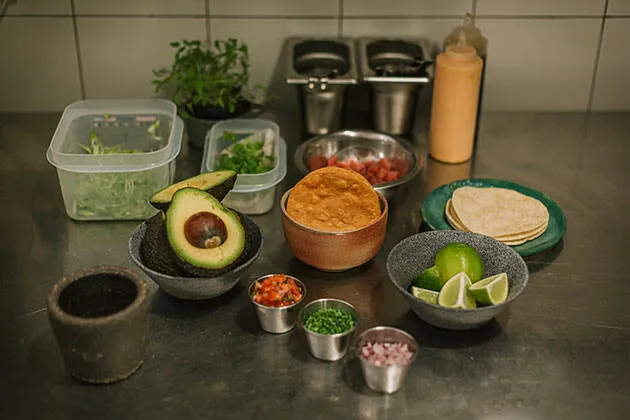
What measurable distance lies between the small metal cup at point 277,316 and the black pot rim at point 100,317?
7.4 inches

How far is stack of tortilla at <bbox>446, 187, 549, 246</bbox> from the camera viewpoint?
1530 millimetres

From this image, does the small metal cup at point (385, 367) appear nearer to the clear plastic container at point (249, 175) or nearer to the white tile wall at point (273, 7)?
the clear plastic container at point (249, 175)

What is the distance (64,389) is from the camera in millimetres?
1232

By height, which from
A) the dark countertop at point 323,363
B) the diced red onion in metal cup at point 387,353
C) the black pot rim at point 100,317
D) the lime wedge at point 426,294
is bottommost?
the dark countertop at point 323,363

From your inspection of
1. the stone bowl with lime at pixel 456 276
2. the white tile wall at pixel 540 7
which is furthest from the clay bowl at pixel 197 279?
the white tile wall at pixel 540 7

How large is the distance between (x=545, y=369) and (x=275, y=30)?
1.06m

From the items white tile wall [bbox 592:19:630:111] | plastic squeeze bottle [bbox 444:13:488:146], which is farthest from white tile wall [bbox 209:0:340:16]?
white tile wall [bbox 592:19:630:111]

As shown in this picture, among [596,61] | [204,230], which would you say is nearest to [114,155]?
[204,230]

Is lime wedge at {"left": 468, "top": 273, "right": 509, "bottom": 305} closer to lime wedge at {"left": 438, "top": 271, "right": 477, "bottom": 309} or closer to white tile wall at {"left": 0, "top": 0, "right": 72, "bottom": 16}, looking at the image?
lime wedge at {"left": 438, "top": 271, "right": 477, "bottom": 309}

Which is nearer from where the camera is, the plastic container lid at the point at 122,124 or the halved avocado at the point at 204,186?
the halved avocado at the point at 204,186

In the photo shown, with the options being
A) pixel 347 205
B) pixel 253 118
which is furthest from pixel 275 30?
pixel 347 205

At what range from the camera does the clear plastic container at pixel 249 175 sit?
1.62 m

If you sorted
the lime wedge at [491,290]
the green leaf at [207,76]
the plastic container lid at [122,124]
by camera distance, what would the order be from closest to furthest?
the lime wedge at [491,290] < the plastic container lid at [122,124] < the green leaf at [207,76]

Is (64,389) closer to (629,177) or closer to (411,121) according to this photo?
(411,121)
